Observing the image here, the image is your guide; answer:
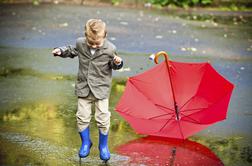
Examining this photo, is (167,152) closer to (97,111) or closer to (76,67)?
(97,111)

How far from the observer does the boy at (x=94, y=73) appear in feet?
14.9

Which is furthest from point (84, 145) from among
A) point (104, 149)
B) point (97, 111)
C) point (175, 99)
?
point (175, 99)

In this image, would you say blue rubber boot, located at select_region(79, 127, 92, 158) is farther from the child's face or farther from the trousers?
the child's face

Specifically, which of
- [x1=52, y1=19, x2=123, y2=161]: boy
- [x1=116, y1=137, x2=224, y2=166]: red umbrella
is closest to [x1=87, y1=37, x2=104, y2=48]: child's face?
[x1=52, y1=19, x2=123, y2=161]: boy

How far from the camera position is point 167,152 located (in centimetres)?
505

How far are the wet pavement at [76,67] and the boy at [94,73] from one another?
34 cm

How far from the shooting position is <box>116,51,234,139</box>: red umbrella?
526 centimetres

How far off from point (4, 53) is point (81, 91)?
4.48 metres

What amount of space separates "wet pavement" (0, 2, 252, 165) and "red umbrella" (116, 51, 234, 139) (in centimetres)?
18

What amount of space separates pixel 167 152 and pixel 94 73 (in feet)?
3.49

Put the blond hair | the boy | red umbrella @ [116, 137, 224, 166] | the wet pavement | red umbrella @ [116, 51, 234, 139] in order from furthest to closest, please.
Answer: red umbrella @ [116, 51, 234, 139]
the wet pavement
red umbrella @ [116, 137, 224, 166]
the boy
the blond hair

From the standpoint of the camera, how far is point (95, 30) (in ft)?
14.5

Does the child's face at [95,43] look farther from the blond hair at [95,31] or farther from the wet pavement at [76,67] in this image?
the wet pavement at [76,67]

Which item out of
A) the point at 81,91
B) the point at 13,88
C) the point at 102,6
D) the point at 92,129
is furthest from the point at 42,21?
the point at 81,91
